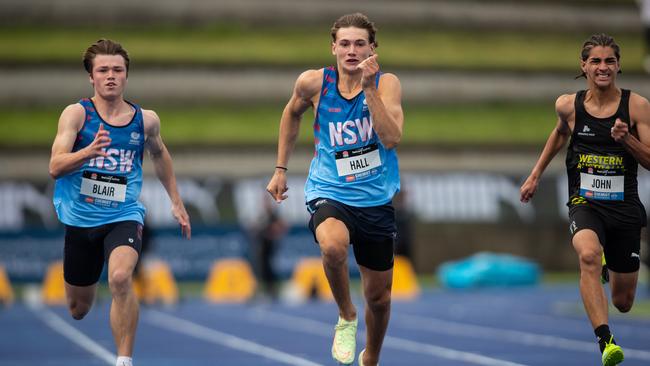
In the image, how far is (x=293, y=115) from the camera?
9.48 metres

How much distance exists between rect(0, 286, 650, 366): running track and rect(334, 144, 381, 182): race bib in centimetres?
369

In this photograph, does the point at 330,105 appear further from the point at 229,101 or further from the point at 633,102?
the point at 229,101

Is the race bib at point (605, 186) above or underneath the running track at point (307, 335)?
above

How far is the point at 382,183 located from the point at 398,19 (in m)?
34.3

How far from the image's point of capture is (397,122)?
881cm

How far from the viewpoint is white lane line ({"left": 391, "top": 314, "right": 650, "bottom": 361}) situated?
Answer: 1385 cm

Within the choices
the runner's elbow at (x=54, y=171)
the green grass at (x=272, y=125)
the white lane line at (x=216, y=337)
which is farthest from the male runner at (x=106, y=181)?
the green grass at (x=272, y=125)

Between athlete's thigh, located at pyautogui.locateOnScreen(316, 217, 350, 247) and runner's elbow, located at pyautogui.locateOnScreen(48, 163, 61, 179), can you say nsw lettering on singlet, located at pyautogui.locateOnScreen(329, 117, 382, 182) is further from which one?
runner's elbow, located at pyautogui.locateOnScreen(48, 163, 61, 179)

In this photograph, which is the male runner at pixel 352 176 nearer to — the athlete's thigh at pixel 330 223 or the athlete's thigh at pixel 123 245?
the athlete's thigh at pixel 330 223

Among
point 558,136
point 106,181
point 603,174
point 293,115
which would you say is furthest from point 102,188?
point 603,174

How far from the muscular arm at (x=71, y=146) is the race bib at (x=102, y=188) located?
282mm

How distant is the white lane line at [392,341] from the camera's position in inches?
499

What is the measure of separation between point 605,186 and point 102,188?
12.4 feet

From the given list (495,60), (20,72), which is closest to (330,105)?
(20,72)
